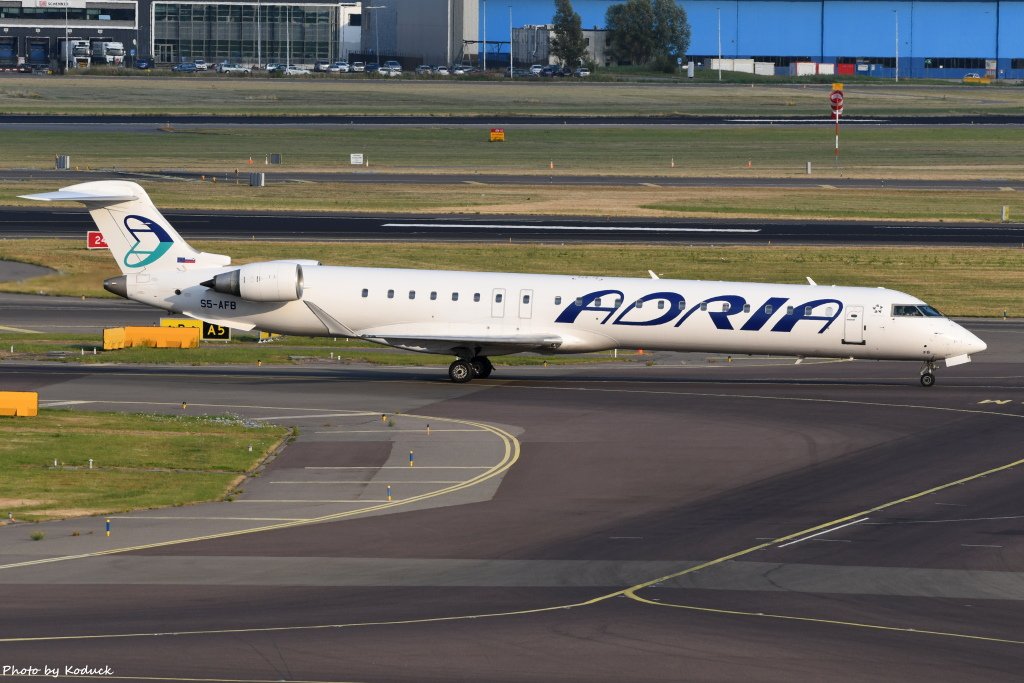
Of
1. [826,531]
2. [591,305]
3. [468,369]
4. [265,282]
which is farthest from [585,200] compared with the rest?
[826,531]

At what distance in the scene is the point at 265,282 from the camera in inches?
1903

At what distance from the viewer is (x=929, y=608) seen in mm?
24031

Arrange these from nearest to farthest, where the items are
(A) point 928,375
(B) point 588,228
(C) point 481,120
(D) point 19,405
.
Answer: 1. (D) point 19,405
2. (A) point 928,375
3. (B) point 588,228
4. (C) point 481,120

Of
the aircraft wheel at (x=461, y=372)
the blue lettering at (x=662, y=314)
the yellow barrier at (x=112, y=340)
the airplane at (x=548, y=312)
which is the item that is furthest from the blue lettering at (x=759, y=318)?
the yellow barrier at (x=112, y=340)

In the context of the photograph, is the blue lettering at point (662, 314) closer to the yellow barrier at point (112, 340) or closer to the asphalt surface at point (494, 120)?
the yellow barrier at point (112, 340)

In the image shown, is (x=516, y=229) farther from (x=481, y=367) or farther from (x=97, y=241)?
(x=481, y=367)

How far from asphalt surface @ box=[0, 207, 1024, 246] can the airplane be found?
104 feet

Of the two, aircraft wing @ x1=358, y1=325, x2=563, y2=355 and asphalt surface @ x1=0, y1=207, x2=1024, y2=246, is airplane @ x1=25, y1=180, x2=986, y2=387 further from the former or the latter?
asphalt surface @ x1=0, y1=207, x2=1024, y2=246

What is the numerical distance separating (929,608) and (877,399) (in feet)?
75.0

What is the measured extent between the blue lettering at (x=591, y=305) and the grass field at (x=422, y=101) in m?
122

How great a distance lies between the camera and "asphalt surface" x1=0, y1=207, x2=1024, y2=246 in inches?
3255

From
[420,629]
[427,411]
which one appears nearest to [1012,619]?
[420,629]

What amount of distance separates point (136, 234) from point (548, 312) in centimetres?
1413

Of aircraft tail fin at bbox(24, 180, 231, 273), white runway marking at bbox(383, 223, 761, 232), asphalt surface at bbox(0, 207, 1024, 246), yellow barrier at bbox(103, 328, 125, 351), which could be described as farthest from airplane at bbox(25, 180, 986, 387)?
white runway marking at bbox(383, 223, 761, 232)
